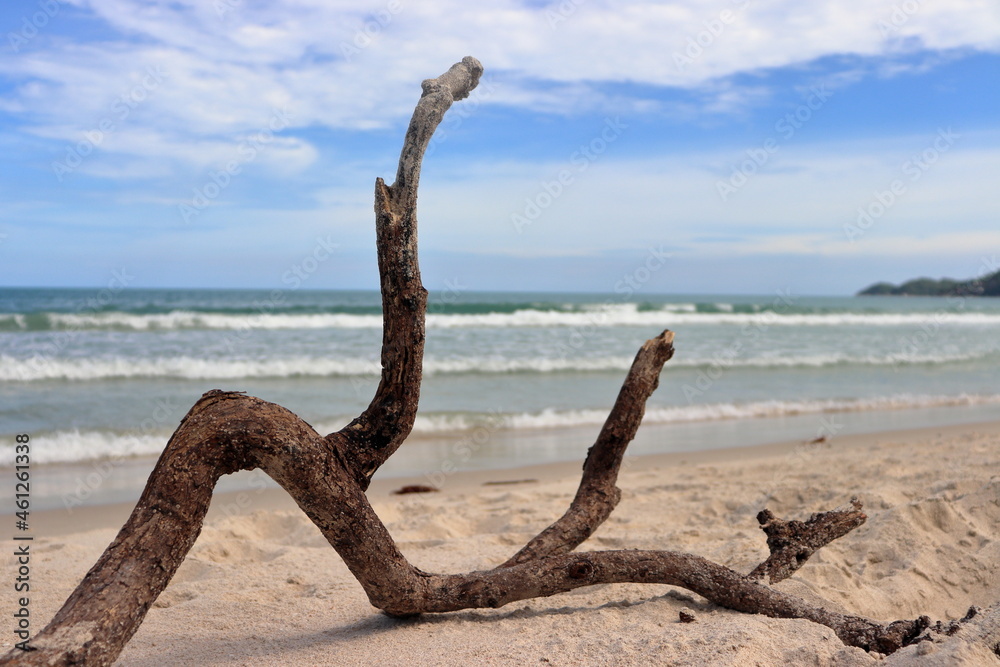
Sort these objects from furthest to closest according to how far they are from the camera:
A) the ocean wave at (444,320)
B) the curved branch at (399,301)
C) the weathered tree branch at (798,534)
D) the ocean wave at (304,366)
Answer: the ocean wave at (444,320), the ocean wave at (304,366), the weathered tree branch at (798,534), the curved branch at (399,301)

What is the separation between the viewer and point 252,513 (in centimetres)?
575

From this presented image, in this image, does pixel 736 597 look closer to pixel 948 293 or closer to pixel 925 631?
pixel 925 631

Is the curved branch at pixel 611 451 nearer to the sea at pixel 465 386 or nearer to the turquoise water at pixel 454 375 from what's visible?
the sea at pixel 465 386

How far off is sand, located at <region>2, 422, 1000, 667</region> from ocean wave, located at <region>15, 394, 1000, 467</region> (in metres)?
2.07

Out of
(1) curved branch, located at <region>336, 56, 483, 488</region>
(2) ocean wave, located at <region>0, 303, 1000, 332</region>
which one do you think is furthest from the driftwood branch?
(2) ocean wave, located at <region>0, 303, 1000, 332</region>

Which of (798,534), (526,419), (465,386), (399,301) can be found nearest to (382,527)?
(399,301)

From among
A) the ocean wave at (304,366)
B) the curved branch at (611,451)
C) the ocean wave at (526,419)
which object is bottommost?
the ocean wave at (526,419)

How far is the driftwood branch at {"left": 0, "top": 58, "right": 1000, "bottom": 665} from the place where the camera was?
7.42 feet

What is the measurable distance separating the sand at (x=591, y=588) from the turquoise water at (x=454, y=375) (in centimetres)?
224

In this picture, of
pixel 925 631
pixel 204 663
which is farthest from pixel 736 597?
pixel 204 663

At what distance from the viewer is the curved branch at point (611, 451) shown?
11.7ft

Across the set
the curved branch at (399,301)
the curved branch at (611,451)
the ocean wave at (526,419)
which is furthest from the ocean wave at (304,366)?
the curved branch at (399,301)

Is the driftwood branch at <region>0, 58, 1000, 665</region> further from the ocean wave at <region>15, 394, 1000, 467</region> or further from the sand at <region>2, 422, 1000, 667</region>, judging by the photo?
the ocean wave at <region>15, 394, 1000, 467</region>

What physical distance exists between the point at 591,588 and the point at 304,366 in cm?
1140
